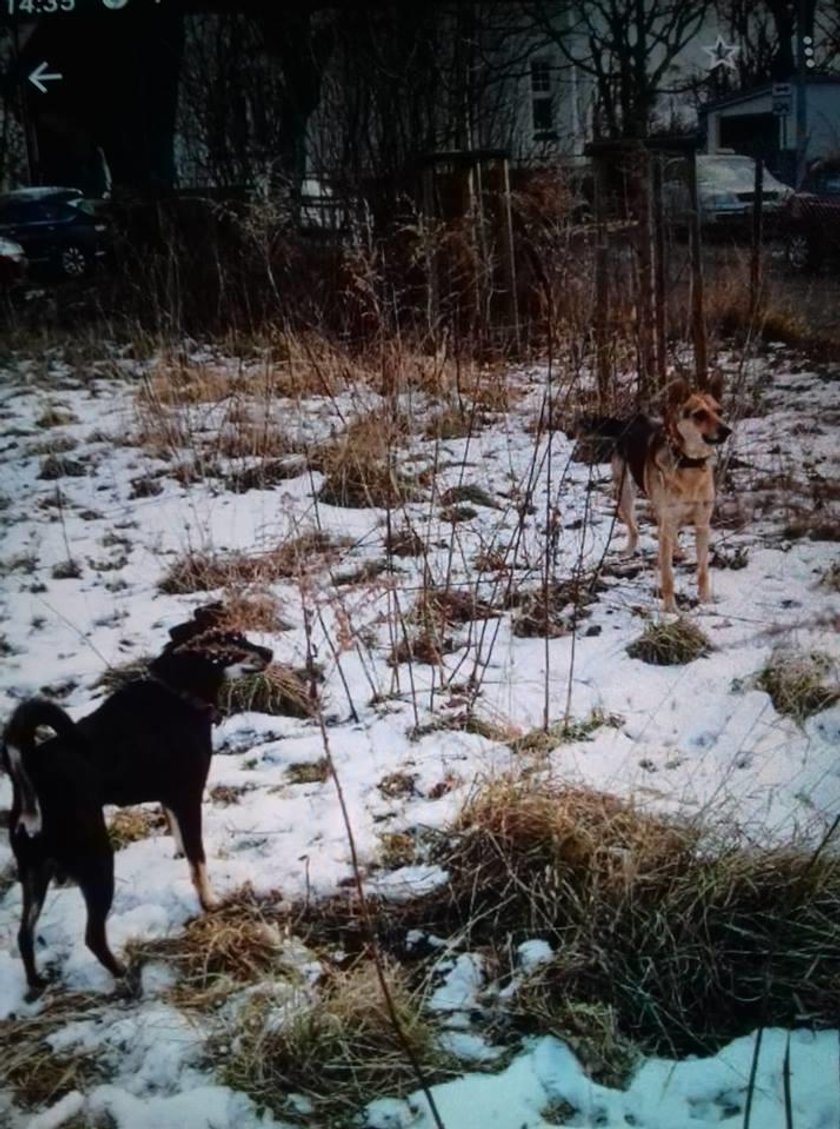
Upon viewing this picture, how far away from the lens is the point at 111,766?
1118 mm

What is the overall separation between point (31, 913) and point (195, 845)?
0.19m

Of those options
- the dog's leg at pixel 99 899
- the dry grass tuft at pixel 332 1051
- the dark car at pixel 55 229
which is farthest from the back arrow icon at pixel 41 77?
the dry grass tuft at pixel 332 1051

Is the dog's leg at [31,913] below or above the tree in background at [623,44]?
below

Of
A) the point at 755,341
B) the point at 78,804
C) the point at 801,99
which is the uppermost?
the point at 801,99

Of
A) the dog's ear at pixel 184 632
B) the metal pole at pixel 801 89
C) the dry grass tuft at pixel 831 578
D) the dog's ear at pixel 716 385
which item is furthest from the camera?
the dog's ear at pixel 716 385

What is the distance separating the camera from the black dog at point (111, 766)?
3.57ft

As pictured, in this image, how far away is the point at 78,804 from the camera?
3.61ft

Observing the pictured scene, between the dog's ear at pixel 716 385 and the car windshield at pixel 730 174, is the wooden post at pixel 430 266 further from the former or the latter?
the dog's ear at pixel 716 385

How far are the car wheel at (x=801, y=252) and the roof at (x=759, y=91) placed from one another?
26 cm

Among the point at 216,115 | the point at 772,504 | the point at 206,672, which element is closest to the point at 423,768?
the point at 206,672

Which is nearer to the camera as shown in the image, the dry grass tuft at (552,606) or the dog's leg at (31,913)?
the dog's leg at (31,913)

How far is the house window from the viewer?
121 cm

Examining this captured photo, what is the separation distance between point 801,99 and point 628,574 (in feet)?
2.32

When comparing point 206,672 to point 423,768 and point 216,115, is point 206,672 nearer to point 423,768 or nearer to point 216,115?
point 423,768
